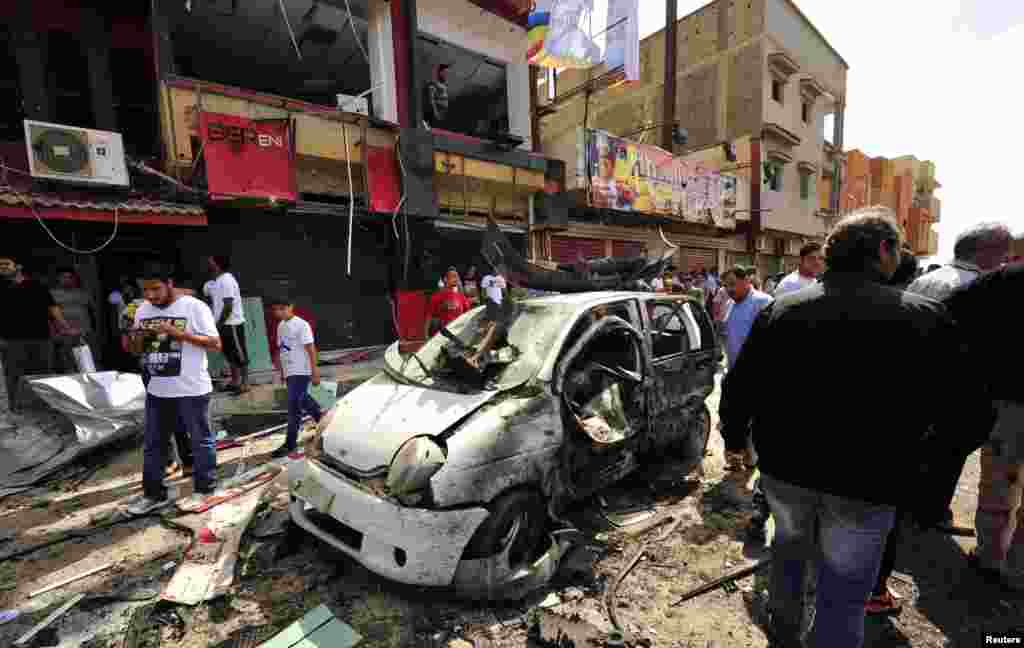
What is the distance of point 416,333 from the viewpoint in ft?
29.7

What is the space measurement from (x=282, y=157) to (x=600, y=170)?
7521mm

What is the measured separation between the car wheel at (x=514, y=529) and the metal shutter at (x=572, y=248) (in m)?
9.17

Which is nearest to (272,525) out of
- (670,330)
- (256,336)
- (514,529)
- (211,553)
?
(211,553)

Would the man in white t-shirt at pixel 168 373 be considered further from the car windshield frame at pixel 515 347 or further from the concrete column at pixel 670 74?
the concrete column at pixel 670 74

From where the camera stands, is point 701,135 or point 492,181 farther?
point 701,135

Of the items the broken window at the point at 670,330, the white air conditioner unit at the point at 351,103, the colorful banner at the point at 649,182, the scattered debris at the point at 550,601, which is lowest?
the scattered debris at the point at 550,601

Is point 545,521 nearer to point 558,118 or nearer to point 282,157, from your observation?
point 282,157

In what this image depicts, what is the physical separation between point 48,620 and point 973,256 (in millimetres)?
5558

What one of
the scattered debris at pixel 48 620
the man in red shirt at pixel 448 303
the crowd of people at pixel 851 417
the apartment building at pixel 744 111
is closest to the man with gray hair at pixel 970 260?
the crowd of people at pixel 851 417

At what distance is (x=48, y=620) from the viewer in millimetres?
2273

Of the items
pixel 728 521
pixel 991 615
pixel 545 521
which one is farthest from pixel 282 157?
pixel 991 615

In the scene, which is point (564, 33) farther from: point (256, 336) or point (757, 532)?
point (757, 532)

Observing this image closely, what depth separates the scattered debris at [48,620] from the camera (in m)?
2.13

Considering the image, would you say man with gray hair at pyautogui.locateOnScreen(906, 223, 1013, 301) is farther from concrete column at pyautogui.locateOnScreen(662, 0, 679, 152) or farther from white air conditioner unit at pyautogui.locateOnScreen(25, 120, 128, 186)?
concrete column at pyautogui.locateOnScreen(662, 0, 679, 152)
